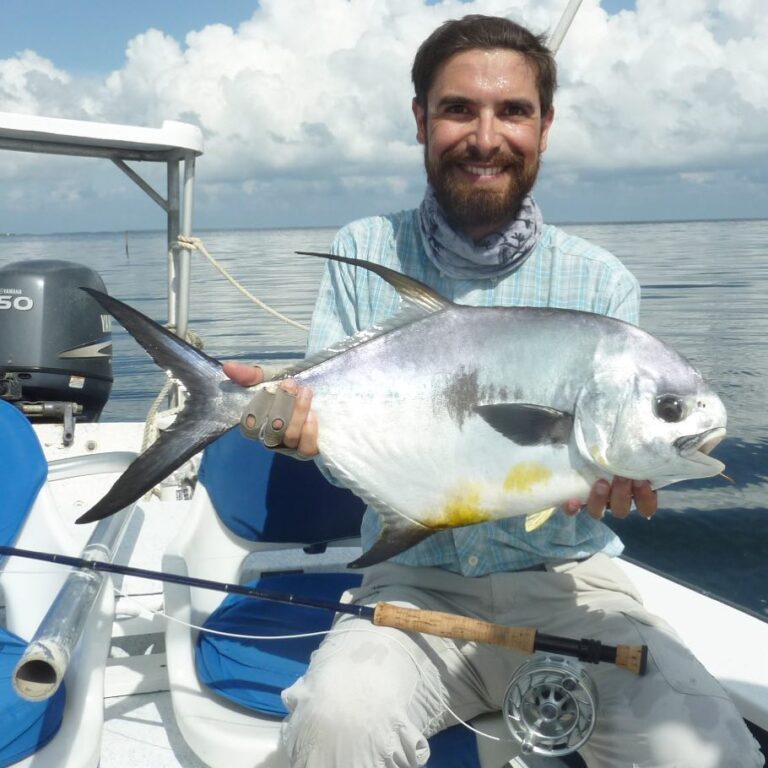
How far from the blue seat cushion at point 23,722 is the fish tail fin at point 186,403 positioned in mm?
723

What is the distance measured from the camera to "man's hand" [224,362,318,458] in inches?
71.5

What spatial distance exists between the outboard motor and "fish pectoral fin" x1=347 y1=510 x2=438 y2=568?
3225mm

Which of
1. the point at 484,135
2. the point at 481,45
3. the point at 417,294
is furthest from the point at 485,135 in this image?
the point at 417,294

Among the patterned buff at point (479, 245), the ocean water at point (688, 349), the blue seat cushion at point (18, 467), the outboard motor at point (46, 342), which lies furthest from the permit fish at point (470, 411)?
the outboard motor at point (46, 342)

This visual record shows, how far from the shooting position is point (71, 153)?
424cm

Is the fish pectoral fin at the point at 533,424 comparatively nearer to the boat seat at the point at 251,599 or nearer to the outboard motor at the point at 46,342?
the boat seat at the point at 251,599

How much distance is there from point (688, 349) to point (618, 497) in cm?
1079

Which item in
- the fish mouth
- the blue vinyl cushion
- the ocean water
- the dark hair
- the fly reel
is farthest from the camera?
the ocean water

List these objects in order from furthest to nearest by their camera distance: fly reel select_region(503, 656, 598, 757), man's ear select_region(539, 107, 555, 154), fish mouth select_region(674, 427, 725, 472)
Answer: man's ear select_region(539, 107, 555, 154) → fly reel select_region(503, 656, 598, 757) → fish mouth select_region(674, 427, 725, 472)

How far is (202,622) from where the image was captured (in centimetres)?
262

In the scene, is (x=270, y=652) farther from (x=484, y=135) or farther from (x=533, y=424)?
(x=484, y=135)

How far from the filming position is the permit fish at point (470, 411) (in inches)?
66.1

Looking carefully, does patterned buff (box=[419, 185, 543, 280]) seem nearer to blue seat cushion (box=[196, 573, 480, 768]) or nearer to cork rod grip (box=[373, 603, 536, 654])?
cork rod grip (box=[373, 603, 536, 654])

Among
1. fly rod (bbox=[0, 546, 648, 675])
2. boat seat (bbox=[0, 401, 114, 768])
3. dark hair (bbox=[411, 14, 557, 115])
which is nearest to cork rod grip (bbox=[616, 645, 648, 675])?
fly rod (bbox=[0, 546, 648, 675])
